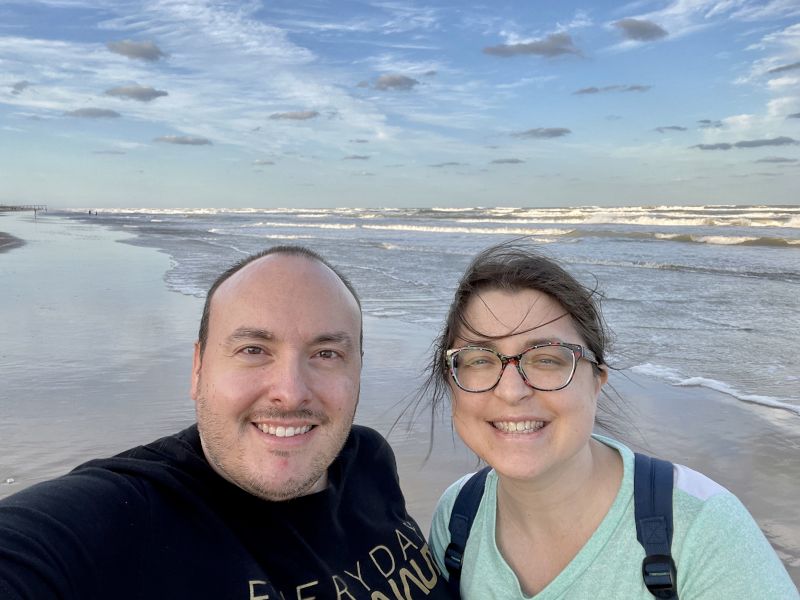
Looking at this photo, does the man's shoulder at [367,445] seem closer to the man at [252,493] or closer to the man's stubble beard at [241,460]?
the man at [252,493]

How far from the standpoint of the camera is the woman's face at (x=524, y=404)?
220 cm

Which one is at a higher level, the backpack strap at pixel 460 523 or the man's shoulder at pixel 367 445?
Answer: the man's shoulder at pixel 367 445

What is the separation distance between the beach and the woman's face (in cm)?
215

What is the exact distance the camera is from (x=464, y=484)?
263 centimetres

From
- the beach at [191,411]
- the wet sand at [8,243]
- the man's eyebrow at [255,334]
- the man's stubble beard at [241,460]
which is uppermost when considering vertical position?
the man's eyebrow at [255,334]

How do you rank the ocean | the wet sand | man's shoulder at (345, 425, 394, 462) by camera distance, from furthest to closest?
the wet sand, the ocean, man's shoulder at (345, 425, 394, 462)

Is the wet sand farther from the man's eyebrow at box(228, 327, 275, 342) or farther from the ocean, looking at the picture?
the man's eyebrow at box(228, 327, 275, 342)

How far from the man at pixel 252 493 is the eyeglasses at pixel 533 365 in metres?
0.44

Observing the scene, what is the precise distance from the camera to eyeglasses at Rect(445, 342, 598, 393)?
2240mm

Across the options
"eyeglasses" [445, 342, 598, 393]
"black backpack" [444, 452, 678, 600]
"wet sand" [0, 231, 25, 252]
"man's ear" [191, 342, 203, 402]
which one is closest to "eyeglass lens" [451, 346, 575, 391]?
"eyeglasses" [445, 342, 598, 393]

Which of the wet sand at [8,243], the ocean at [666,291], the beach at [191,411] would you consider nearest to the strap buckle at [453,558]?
the ocean at [666,291]

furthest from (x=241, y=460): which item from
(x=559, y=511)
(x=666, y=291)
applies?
(x=666, y=291)


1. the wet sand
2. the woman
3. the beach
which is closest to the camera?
the woman

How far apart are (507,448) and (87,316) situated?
9502 millimetres
